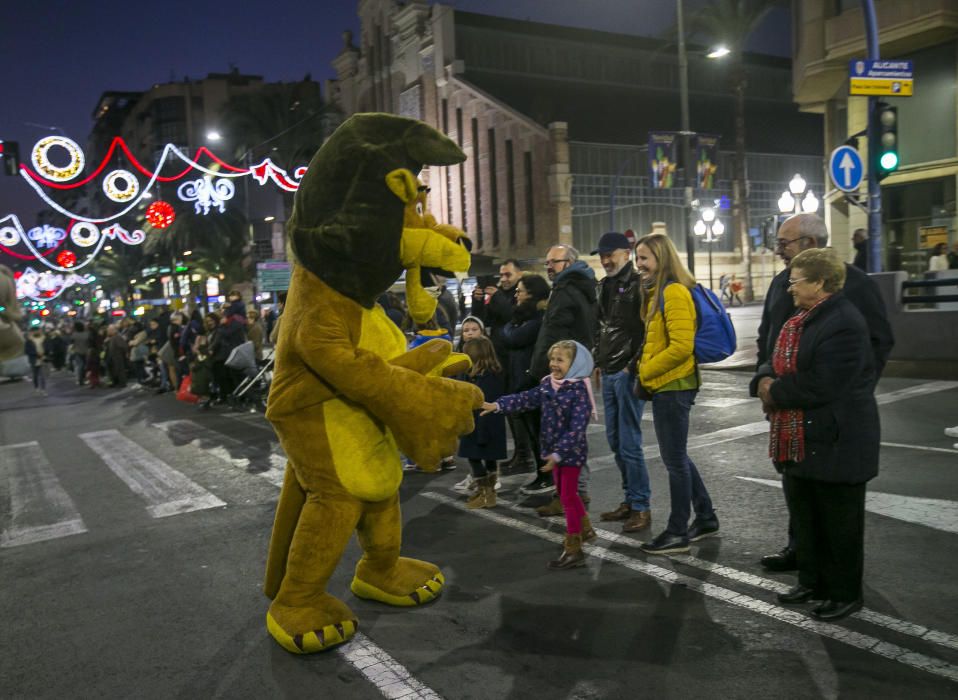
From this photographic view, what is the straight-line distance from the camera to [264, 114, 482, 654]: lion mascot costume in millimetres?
3658

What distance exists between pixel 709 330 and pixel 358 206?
236cm

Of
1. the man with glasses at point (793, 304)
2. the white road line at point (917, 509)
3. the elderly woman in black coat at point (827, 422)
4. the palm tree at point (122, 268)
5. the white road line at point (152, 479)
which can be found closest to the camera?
the elderly woman in black coat at point (827, 422)

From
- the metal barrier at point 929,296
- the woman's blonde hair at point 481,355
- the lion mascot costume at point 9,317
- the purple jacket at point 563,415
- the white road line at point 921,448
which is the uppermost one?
the lion mascot costume at point 9,317

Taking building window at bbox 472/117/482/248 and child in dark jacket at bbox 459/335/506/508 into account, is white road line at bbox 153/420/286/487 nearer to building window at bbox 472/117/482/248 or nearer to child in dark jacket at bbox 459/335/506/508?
child in dark jacket at bbox 459/335/506/508

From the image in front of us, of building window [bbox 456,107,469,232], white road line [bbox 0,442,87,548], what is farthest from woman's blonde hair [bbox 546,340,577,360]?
building window [bbox 456,107,469,232]

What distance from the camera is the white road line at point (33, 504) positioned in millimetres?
6195

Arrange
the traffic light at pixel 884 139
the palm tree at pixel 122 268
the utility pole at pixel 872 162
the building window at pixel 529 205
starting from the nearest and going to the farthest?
the traffic light at pixel 884 139
the utility pole at pixel 872 162
the building window at pixel 529 205
the palm tree at pixel 122 268

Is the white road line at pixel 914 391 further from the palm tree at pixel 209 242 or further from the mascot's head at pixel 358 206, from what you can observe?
the palm tree at pixel 209 242

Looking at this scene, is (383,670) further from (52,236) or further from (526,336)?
(52,236)

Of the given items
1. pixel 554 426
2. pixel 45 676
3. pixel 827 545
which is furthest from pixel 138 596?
pixel 827 545

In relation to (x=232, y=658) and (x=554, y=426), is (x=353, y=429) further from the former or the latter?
(x=554, y=426)

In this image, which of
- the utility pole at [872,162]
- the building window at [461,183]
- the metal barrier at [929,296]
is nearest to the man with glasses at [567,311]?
the utility pole at [872,162]

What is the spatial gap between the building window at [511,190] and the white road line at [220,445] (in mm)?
28948

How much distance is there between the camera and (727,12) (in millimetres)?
32500
